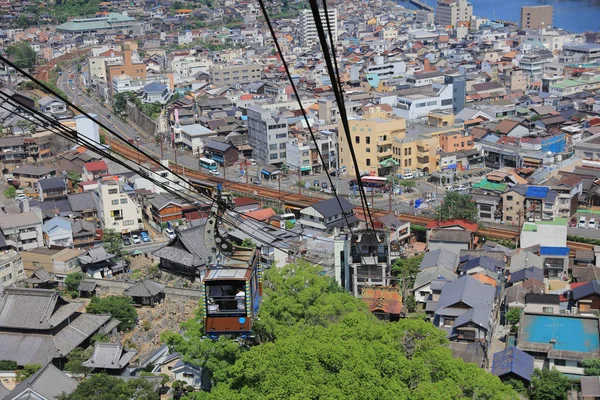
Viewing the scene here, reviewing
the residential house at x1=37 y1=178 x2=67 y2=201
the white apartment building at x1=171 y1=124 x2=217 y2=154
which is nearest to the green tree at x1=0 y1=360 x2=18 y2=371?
the residential house at x1=37 y1=178 x2=67 y2=201

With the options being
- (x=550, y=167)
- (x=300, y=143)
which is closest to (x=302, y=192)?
(x=300, y=143)

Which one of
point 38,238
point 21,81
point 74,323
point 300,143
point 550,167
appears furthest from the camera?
point 21,81

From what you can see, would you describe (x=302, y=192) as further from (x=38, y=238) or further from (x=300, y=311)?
(x=300, y=311)

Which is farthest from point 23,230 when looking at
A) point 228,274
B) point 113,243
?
point 228,274

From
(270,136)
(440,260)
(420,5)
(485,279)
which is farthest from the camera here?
(420,5)

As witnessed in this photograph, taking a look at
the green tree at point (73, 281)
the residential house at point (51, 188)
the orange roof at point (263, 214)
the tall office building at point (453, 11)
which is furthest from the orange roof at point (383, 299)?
the tall office building at point (453, 11)

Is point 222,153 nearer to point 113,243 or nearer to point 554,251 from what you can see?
point 113,243
